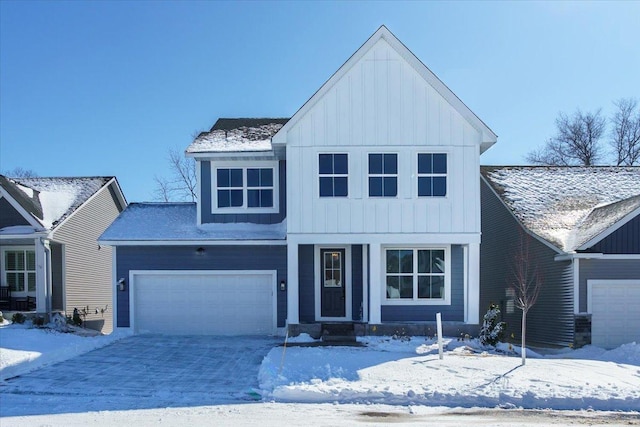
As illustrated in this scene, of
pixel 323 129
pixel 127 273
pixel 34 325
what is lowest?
pixel 34 325

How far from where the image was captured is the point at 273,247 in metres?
17.8

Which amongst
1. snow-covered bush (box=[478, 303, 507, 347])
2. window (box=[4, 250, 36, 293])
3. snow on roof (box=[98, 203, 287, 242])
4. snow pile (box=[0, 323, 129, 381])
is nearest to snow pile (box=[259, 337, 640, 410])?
snow-covered bush (box=[478, 303, 507, 347])

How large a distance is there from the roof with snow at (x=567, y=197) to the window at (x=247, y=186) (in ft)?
27.8

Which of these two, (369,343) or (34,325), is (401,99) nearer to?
(369,343)

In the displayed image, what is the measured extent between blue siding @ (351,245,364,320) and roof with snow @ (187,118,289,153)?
428 cm

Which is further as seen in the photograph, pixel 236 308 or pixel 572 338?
pixel 236 308

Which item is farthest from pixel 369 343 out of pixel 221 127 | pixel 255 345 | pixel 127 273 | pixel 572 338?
pixel 221 127

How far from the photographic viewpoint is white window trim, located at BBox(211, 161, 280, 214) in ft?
59.6

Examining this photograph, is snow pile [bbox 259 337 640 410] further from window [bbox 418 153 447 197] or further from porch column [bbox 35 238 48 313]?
porch column [bbox 35 238 48 313]

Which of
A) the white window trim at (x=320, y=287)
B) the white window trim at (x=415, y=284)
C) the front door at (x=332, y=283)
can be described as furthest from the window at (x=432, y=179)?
the front door at (x=332, y=283)

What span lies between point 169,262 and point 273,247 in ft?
11.1

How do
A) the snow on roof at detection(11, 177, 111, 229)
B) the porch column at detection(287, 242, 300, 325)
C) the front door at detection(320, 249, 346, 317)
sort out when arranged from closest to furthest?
the porch column at detection(287, 242, 300, 325)
the front door at detection(320, 249, 346, 317)
the snow on roof at detection(11, 177, 111, 229)

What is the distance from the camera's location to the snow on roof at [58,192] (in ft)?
69.9

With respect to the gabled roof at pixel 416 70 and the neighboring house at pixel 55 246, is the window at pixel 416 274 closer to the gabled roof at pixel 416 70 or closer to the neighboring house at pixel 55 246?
the gabled roof at pixel 416 70
